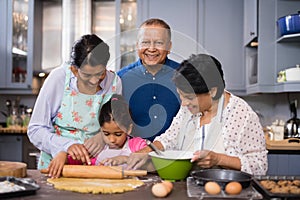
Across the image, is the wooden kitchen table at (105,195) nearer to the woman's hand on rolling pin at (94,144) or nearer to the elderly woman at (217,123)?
the elderly woman at (217,123)

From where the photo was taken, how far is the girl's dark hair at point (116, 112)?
179 centimetres

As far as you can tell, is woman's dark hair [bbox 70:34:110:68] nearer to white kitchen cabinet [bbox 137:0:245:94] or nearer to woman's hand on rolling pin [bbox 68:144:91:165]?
woman's hand on rolling pin [bbox 68:144:91:165]

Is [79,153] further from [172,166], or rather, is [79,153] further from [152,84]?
[152,84]

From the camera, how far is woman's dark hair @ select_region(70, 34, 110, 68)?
1.65 metres

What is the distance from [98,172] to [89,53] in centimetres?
45

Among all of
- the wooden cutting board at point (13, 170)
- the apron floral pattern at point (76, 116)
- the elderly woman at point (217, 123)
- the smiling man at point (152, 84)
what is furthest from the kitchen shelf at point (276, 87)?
the wooden cutting board at point (13, 170)

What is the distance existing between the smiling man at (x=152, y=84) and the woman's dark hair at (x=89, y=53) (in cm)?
40

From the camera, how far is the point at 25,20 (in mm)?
3945

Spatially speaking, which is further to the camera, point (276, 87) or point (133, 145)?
point (276, 87)

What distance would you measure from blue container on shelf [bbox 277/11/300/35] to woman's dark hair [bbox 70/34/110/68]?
1694 millimetres

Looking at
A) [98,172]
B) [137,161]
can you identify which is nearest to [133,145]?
[137,161]

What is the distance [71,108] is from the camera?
1817 millimetres

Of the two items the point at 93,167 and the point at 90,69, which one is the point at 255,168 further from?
the point at 90,69

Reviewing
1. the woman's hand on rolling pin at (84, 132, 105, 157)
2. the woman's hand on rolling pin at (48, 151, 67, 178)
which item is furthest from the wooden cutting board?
the woman's hand on rolling pin at (84, 132, 105, 157)
